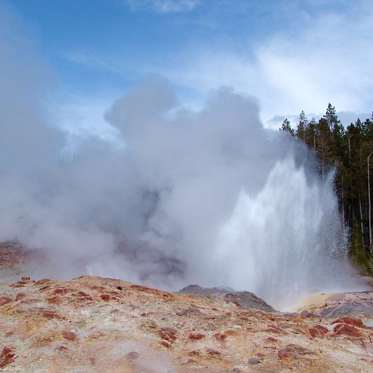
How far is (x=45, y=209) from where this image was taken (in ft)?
81.0

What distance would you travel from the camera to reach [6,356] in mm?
8312

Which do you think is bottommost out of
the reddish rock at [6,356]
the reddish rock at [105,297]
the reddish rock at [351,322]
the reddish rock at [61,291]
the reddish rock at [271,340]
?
the reddish rock at [6,356]

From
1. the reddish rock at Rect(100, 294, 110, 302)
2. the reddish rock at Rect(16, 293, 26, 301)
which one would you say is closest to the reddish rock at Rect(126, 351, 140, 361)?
the reddish rock at Rect(100, 294, 110, 302)

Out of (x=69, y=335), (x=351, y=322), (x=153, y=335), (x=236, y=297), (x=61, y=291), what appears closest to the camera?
(x=69, y=335)

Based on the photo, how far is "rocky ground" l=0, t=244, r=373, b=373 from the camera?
802cm

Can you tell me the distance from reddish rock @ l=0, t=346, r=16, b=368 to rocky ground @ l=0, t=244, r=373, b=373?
16 mm

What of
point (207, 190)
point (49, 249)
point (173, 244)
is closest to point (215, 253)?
point (173, 244)

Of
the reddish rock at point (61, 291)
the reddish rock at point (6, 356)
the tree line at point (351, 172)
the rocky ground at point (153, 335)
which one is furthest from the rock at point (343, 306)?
the tree line at point (351, 172)

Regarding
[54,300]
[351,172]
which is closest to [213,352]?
[54,300]

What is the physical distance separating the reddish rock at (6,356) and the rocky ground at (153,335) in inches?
0.6

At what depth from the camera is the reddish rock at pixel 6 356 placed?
319 inches

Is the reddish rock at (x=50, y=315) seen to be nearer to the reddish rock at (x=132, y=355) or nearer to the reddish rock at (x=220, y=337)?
the reddish rock at (x=132, y=355)

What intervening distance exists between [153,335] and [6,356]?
2.43m

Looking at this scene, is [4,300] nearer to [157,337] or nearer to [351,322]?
[157,337]
